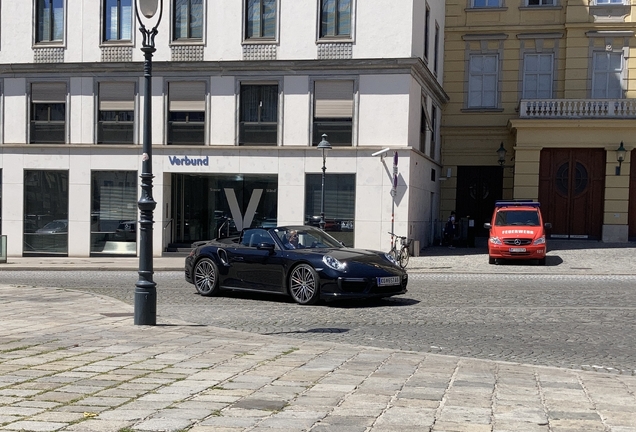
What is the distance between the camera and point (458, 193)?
3759 centimetres

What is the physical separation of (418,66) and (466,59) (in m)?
9.63

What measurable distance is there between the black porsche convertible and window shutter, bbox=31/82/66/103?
1618 centimetres

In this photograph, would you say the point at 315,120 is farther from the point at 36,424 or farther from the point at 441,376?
the point at 36,424

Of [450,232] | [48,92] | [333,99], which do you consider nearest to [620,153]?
[450,232]

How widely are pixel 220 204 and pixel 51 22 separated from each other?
9.31 m

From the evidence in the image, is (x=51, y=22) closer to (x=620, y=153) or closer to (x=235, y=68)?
(x=235, y=68)

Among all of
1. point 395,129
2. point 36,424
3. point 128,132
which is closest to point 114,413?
point 36,424

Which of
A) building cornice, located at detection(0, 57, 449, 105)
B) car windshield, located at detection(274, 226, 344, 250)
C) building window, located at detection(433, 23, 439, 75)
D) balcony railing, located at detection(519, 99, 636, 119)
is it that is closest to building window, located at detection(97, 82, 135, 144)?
building cornice, located at detection(0, 57, 449, 105)

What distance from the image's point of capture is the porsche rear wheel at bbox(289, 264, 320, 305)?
46.4 feet

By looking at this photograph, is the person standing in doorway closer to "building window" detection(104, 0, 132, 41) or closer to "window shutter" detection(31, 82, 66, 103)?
"building window" detection(104, 0, 132, 41)

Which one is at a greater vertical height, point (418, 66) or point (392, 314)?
point (418, 66)

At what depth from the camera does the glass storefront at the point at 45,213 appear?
99.0 feet

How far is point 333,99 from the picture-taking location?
28359 millimetres

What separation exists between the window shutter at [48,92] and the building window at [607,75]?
22.2 meters
